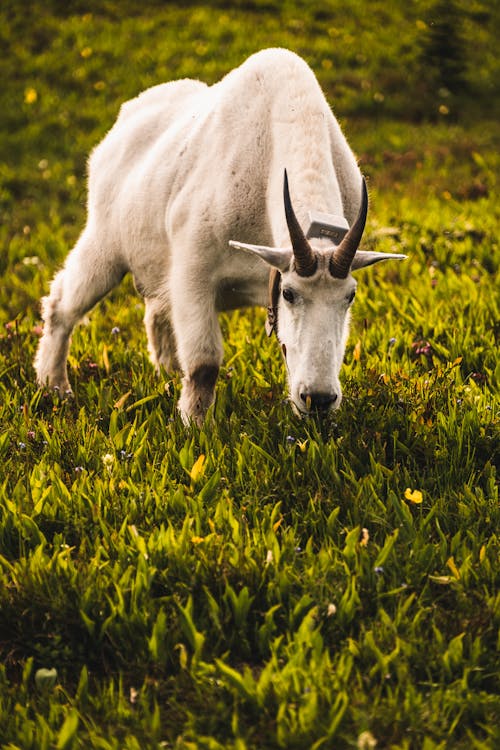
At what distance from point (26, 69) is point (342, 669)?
552 inches

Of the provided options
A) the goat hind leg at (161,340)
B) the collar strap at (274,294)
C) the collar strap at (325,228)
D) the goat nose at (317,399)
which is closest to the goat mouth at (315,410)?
the goat nose at (317,399)

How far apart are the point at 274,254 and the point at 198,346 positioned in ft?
3.42

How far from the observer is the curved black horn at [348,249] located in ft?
12.5

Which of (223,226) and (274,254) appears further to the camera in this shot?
(223,226)

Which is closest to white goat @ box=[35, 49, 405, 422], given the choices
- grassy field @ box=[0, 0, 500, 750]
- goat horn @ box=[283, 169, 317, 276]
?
goat horn @ box=[283, 169, 317, 276]

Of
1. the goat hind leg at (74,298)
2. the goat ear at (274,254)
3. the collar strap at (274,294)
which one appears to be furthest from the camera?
the goat hind leg at (74,298)

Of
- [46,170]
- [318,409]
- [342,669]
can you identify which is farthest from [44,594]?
[46,170]

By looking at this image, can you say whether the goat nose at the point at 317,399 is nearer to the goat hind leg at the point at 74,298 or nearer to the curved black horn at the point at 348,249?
the curved black horn at the point at 348,249

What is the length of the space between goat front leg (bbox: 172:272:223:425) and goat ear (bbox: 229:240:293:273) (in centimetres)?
90

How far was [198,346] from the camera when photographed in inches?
195

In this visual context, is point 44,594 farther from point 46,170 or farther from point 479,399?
point 46,170

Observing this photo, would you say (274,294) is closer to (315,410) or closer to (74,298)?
(315,410)

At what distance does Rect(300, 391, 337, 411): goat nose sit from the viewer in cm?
386

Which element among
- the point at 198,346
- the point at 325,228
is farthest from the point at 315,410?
the point at 198,346
